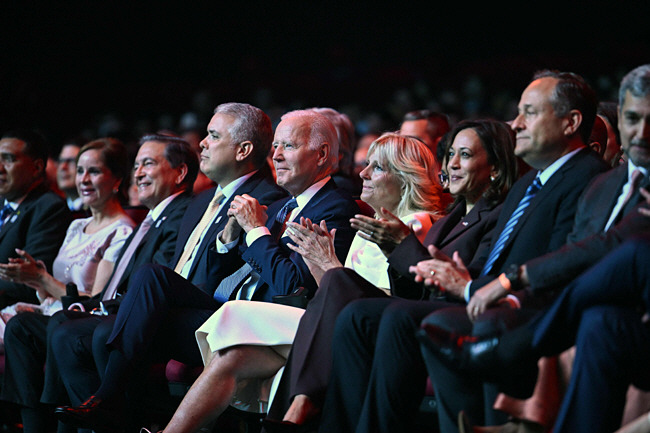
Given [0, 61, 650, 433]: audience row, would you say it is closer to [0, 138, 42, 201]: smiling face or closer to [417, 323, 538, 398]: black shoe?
[417, 323, 538, 398]: black shoe

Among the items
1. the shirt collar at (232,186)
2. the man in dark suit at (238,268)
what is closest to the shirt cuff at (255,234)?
the man in dark suit at (238,268)

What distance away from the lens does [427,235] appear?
3029mm

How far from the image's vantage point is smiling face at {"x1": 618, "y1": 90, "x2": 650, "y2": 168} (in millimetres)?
2119

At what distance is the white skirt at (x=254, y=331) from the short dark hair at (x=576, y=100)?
3.62 feet

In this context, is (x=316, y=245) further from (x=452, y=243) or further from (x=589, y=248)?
(x=589, y=248)

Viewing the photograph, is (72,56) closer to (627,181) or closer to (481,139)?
(481,139)

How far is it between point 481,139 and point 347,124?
1424 mm

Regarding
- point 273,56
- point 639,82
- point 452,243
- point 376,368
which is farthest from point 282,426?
point 273,56

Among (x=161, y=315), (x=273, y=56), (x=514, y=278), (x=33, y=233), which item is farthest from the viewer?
(x=273, y=56)

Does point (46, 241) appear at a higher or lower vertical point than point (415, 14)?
lower

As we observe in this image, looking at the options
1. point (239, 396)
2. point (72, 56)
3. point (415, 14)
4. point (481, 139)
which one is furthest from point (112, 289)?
point (72, 56)

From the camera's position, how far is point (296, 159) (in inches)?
136

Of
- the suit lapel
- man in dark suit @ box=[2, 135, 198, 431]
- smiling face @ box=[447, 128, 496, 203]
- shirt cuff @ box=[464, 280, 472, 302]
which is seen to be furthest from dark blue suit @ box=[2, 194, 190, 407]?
the suit lapel

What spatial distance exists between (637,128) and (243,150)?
6.74ft
